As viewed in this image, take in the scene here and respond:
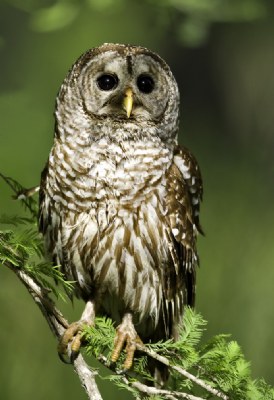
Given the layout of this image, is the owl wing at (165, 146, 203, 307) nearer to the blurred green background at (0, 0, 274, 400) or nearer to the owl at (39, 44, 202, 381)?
the owl at (39, 44, 202, 381)

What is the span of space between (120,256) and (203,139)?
4895mm

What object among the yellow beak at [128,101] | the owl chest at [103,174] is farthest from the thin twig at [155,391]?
the yellow beak at [128,101]

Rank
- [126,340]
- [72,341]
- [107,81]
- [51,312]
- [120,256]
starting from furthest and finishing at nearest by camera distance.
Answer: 1. [107,81]
2. [120,256]
3. [126,340]
4. [72,341]
5. [51,312]

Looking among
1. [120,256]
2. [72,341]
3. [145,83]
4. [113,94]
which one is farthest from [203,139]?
[72,341]

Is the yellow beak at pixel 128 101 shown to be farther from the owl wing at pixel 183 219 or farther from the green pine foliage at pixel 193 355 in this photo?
the green pine foliage at pixel 193 355

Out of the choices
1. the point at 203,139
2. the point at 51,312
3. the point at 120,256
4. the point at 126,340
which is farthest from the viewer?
the point at 203,139

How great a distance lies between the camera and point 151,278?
421 cm

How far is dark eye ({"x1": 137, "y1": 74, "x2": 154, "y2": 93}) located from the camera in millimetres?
4262

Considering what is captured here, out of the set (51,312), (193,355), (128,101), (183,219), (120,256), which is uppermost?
(128,101)

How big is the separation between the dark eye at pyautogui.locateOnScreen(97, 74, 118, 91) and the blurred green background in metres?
0.47

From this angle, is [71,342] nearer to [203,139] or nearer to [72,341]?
[72,341]

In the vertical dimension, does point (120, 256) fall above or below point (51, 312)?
above

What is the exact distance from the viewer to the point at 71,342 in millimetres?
3781

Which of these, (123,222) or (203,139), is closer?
(123,222)
